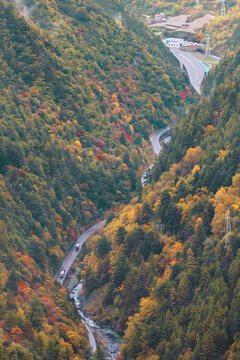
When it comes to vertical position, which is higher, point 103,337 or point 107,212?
point 103,337

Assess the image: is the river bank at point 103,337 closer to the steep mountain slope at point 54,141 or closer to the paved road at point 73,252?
the paved road at point 73,252

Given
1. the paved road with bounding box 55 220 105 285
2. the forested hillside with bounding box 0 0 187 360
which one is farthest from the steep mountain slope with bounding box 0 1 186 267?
the paved road with bounding box 55 220 105 285

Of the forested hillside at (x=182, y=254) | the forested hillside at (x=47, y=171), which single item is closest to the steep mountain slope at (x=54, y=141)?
the forested hillside at (x=47, y=171)

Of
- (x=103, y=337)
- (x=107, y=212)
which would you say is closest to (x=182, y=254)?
(x=103, y=337)

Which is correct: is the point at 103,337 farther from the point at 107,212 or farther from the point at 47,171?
the point at 107,212

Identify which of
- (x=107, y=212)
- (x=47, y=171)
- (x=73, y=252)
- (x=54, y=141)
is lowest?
(x=107, y=212)

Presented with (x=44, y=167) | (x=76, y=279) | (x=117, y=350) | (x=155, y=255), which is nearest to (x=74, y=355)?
(x=117, y=350)

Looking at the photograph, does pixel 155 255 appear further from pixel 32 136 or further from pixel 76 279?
pixel 32 136

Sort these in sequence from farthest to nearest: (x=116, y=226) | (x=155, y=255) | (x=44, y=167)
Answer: (x=44, y=167)
(x=116, y=226)
(x=155, y=255)
